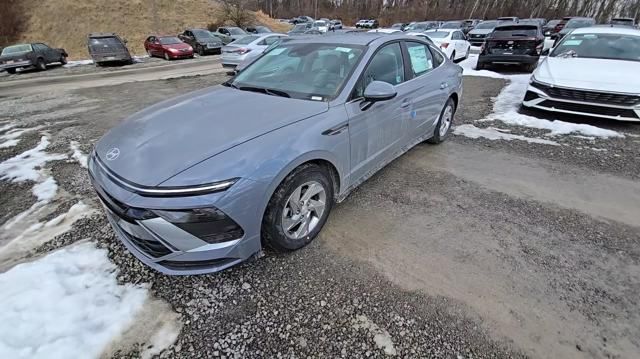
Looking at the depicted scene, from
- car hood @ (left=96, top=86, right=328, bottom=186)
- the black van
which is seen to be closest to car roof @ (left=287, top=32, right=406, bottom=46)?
car hood @ (left=96, top=86, right=328, bottom=186)

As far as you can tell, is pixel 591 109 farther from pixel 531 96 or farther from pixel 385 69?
pixel 385 69

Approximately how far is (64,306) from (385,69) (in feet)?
10.7

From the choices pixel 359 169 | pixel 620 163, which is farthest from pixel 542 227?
pixel 620 163

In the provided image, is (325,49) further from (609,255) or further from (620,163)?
(620,163)

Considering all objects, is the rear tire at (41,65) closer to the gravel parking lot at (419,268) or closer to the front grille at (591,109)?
the gravel parking lot at (419,268)

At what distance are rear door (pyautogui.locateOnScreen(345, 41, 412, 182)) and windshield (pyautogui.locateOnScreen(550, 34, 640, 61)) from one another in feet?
17.3

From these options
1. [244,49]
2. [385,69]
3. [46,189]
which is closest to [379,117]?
[385,69]

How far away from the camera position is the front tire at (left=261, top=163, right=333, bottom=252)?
237 centimetres

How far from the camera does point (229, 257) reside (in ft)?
7.17

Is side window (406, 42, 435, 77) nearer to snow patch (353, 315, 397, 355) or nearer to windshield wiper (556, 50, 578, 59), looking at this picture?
snow patch (353, 315, 397, 355)

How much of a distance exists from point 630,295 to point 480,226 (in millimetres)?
1083

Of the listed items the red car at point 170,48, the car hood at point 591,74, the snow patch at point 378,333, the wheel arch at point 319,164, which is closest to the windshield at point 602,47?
the car hood at point 591,74

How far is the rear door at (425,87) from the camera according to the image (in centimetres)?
383

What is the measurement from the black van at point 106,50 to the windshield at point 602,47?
19.7 meters
